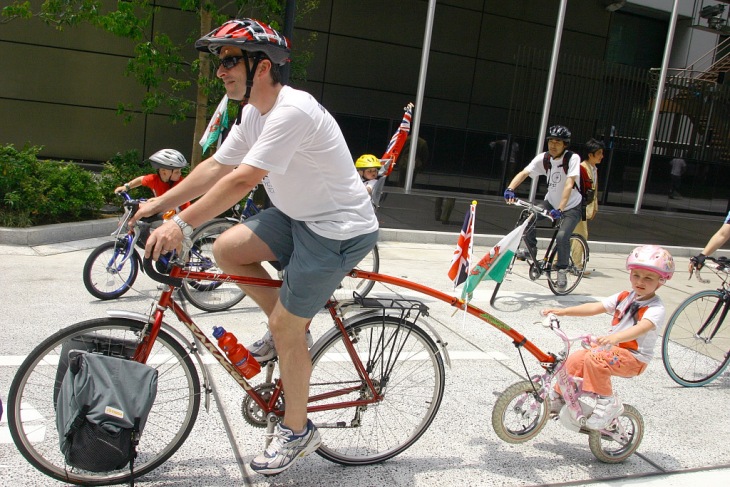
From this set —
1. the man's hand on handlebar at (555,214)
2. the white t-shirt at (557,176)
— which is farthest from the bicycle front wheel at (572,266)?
the man's hand on handlebar at (555,214)

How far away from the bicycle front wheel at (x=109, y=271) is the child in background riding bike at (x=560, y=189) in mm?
4143

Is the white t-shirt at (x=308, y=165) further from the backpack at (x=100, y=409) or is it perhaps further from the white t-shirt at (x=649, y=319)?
the white t-shirt at (x=649, y=319)

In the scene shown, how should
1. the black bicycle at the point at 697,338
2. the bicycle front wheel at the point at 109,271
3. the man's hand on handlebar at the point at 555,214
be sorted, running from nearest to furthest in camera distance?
1. the black bicycle at the point at 697,338
2. the bicycle front wheel at the point at 109,271
3. the man's hand on handlebar at the point at 555,214

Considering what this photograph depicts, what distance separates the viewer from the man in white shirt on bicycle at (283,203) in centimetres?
274

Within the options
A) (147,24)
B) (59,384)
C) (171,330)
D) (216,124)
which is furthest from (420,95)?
(59,384)

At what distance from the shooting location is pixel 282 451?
3086mm

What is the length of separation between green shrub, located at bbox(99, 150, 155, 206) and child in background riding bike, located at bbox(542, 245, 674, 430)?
712cm

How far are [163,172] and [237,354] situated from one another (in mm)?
3911

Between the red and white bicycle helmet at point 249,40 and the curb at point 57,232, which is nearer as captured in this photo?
the red and white bicycle helmet at point 249,40

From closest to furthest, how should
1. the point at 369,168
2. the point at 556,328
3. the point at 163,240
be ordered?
the point at 163,240
the point at 556,328
the point at 369,168

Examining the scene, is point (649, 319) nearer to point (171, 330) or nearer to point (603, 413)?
point (603, 413)

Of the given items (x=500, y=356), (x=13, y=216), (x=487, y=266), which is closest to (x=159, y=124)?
(x=13, y=216)

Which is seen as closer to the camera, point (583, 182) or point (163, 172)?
point (163, 172)

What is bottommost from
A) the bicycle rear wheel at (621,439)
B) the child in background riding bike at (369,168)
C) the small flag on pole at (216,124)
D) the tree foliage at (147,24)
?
the bicycle rear wheel at (621,439)
